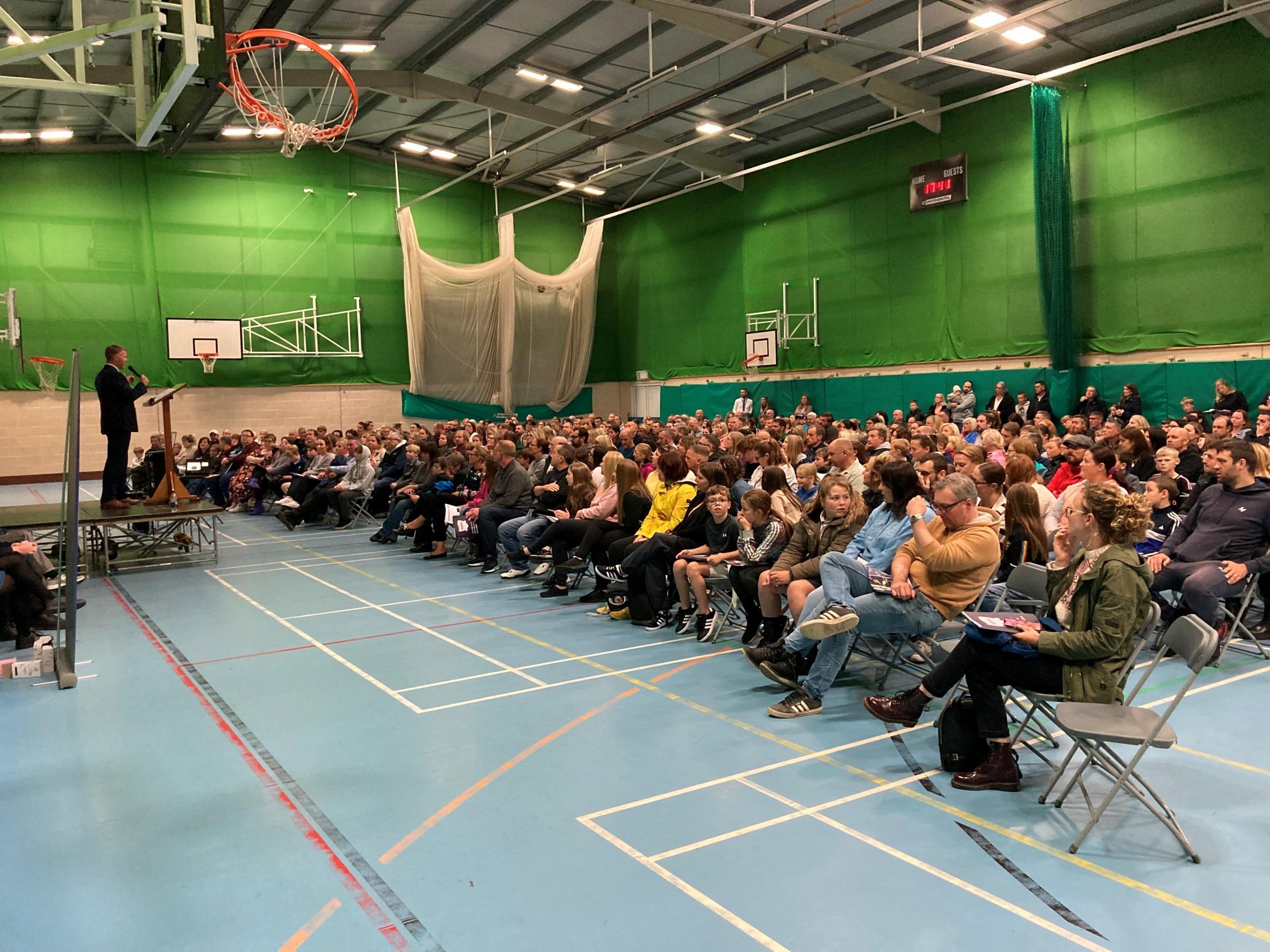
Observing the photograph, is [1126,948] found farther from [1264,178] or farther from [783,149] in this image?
[783,149]

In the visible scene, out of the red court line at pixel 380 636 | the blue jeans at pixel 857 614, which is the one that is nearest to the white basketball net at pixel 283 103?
the red court line at pixel 380 636

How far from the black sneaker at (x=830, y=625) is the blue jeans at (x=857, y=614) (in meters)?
0.11

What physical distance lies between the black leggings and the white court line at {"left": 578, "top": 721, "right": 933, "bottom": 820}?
0.53 meters

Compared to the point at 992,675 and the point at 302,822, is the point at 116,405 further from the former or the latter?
the point at 992,675

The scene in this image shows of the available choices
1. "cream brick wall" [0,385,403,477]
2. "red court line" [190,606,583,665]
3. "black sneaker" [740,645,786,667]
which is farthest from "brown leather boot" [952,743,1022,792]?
"cream brick wall" [0,385,403,477]

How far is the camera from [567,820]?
12.4 ft

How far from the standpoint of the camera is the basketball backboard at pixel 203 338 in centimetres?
2138

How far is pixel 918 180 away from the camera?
61.5 ft

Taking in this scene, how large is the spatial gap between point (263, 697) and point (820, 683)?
10.7 ft

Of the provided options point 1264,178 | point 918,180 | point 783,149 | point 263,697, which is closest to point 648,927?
point 263,697

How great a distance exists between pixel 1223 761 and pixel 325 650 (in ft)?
17.8

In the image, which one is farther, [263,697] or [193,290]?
[193,290]

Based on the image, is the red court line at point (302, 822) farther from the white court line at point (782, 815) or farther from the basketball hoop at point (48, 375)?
the basketball hoop at point (48, 375)

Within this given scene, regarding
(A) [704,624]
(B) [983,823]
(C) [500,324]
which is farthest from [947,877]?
(C) [500,324]
